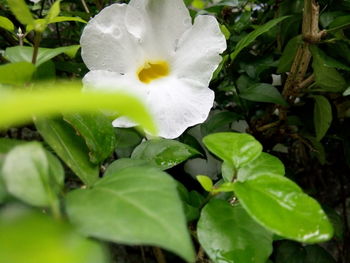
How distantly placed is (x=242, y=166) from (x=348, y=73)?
1.40 ft

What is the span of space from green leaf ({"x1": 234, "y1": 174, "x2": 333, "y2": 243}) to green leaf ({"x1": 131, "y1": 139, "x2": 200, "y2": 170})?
0.38ft

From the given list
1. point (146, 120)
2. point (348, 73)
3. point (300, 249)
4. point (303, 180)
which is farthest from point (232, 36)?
point (146, 120)

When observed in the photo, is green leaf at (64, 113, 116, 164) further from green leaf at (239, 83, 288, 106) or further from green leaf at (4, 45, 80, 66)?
green leaf at (239, 83, 288, 106)

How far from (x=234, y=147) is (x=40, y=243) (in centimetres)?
23

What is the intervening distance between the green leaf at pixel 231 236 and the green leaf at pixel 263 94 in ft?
1.02

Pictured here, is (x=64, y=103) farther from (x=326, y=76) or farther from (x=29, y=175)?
(x=326, y=76)

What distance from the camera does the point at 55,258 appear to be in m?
0.20

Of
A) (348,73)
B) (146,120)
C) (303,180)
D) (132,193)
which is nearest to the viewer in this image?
(146,120)

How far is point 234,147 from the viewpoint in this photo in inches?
15.9

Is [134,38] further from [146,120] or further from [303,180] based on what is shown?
[303,180]

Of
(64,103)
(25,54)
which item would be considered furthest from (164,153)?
(64,103)

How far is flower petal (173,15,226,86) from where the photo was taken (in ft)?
1.80

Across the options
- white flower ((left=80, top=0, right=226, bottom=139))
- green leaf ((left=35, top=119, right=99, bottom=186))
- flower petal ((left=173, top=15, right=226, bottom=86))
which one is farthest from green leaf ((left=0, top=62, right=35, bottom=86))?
flower petal ((left=173, top=15, right=226, bottom=86))

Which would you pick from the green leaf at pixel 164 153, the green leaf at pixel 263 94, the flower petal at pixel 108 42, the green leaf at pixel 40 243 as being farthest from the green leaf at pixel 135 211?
the green leaf at pixel 263 94
